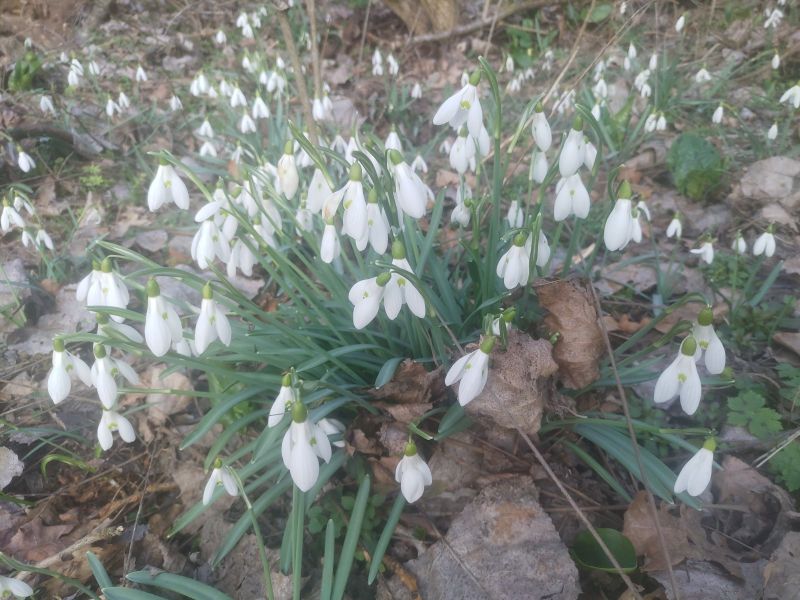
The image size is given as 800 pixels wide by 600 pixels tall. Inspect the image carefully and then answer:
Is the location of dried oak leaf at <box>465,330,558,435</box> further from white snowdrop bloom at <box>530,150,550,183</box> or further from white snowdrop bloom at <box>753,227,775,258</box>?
white snowdrop bloom at <box>753,227,775,258</box>

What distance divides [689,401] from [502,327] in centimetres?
51

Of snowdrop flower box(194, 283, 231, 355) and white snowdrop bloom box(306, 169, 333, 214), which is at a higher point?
white snowdrop bloom box(306, 169, 333, 214)

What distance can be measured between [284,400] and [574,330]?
0.92 m

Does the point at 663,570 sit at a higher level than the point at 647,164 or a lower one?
higher

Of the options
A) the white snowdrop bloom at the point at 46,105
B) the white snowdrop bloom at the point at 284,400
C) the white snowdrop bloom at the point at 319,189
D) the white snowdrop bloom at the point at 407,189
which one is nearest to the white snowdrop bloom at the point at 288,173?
the white snowdrop bloom at the point at 319,189

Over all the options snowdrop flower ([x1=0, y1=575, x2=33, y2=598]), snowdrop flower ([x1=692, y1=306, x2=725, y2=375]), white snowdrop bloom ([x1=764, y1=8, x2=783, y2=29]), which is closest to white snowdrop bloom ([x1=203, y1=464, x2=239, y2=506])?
snowdrop flower ([x1=0, y1=575, x2=33, y2=598])

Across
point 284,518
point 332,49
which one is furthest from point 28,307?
point 332,49

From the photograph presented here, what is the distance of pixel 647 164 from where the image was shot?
4.05 metres

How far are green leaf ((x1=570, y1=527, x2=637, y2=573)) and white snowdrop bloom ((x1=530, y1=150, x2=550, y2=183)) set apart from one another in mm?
1193

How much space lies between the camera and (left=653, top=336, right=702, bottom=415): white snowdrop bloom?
1.47 metres

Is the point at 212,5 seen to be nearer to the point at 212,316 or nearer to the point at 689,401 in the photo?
the point at 212,316

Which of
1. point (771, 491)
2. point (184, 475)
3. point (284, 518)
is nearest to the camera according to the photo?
point (771, 491)

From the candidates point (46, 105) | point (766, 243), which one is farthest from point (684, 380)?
point (46, 105)

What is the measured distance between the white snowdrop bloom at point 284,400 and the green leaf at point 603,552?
0.94 meters
